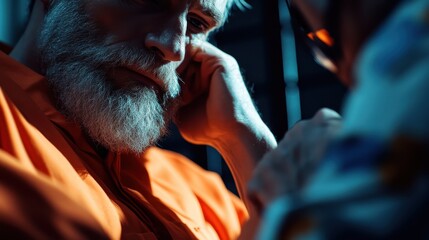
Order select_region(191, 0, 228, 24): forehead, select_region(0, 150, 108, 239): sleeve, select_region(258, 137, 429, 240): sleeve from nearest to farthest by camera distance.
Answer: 1. select_region(258, 137, 429, 240): sleeve
2. select_region(0, 150, 108, 239): sleeve
3. select_region(191, 0, 228, 24): forehead

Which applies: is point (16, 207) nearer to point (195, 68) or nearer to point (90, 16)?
point (90, 16)

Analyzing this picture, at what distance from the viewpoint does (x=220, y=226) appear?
4.66 ft

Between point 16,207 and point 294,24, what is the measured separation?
1.62ft

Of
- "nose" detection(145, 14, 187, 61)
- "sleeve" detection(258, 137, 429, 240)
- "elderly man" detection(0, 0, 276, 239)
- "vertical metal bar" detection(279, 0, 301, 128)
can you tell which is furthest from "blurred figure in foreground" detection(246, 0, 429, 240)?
"vertical metal bar" detection(279, 0, 301, 128)

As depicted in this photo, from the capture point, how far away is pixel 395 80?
303mm

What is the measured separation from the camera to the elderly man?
1054 mm

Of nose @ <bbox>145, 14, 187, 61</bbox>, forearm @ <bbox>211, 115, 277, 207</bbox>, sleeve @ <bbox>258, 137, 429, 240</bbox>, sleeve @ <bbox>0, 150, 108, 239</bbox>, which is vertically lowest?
forearm @ <bbox>211, 115, 277, 207</bbox>

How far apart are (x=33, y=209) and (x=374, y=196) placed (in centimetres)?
64

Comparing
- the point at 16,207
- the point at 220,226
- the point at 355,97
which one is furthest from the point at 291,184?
the point at 220,226

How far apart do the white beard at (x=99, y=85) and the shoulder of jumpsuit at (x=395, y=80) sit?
3.12 ft

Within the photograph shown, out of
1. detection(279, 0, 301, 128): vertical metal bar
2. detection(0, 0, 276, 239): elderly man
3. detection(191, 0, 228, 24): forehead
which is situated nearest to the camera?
detection(0, 0, 276, 239): elderly man

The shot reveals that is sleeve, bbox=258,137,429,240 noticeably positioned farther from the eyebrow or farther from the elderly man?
the eyebrow

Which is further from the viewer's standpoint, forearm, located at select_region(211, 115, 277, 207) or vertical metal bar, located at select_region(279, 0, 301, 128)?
vertical metal bar, located at select_region(279, 0, 301, 128)

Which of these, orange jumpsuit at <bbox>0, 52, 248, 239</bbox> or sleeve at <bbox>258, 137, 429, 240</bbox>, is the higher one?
sleeve at <bbox>258, 137, 429, 240</bbox>
